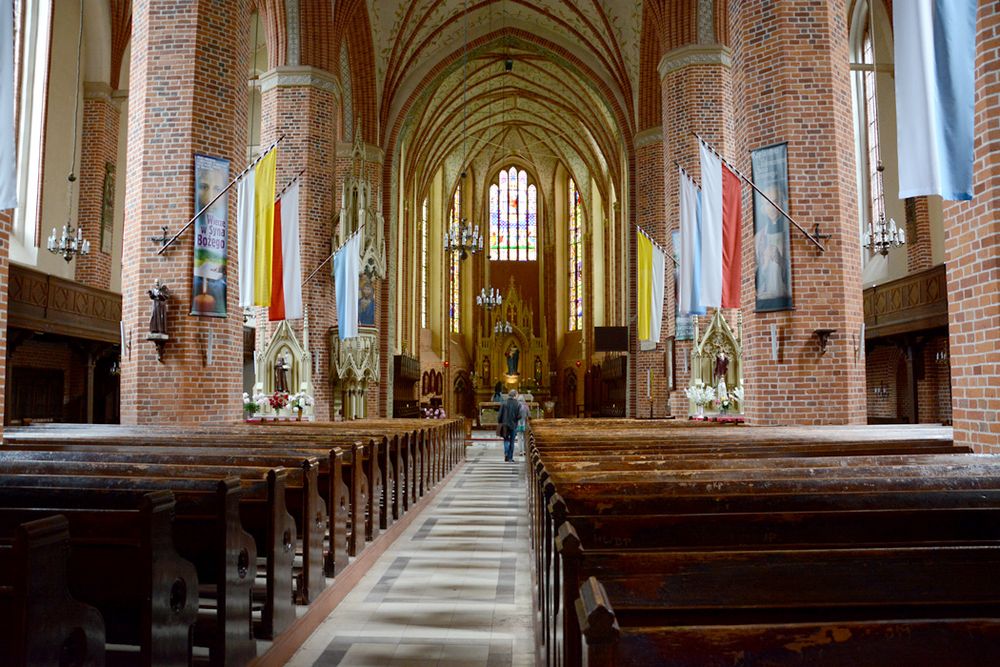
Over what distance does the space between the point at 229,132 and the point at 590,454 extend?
7.89 metres

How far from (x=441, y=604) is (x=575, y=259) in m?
36.5

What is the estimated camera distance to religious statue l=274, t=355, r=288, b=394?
609 inches

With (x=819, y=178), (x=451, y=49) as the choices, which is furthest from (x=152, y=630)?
(x=451, y=49)

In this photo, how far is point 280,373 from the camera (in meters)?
15.5

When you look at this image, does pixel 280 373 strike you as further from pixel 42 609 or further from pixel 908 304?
pixel 42 609

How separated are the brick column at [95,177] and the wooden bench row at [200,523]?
40.5ft

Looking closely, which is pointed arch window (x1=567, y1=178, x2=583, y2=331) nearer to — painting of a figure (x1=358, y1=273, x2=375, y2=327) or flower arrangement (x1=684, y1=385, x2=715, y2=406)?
painting of a figure (x1=358, y1=273, x2=375, y2=327)

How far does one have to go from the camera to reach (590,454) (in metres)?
5.15

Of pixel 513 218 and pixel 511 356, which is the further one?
pixel 513 218

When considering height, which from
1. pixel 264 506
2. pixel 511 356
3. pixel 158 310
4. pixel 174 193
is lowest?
pixel 264 506

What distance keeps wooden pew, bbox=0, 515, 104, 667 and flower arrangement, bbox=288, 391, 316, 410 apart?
1257 cm

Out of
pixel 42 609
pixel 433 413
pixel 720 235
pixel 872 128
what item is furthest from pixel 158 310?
pixel 433 413

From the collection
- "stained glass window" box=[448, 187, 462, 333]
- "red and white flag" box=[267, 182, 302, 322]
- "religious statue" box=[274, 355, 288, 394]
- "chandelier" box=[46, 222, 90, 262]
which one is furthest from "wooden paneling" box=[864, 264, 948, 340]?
"stained glass window" box=[448, 187, 462, 333]

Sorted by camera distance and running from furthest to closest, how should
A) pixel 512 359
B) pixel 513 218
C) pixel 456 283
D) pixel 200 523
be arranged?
pixel 513 218 < pixel 456 283 < pixel 512 359 < pixel 200 523
